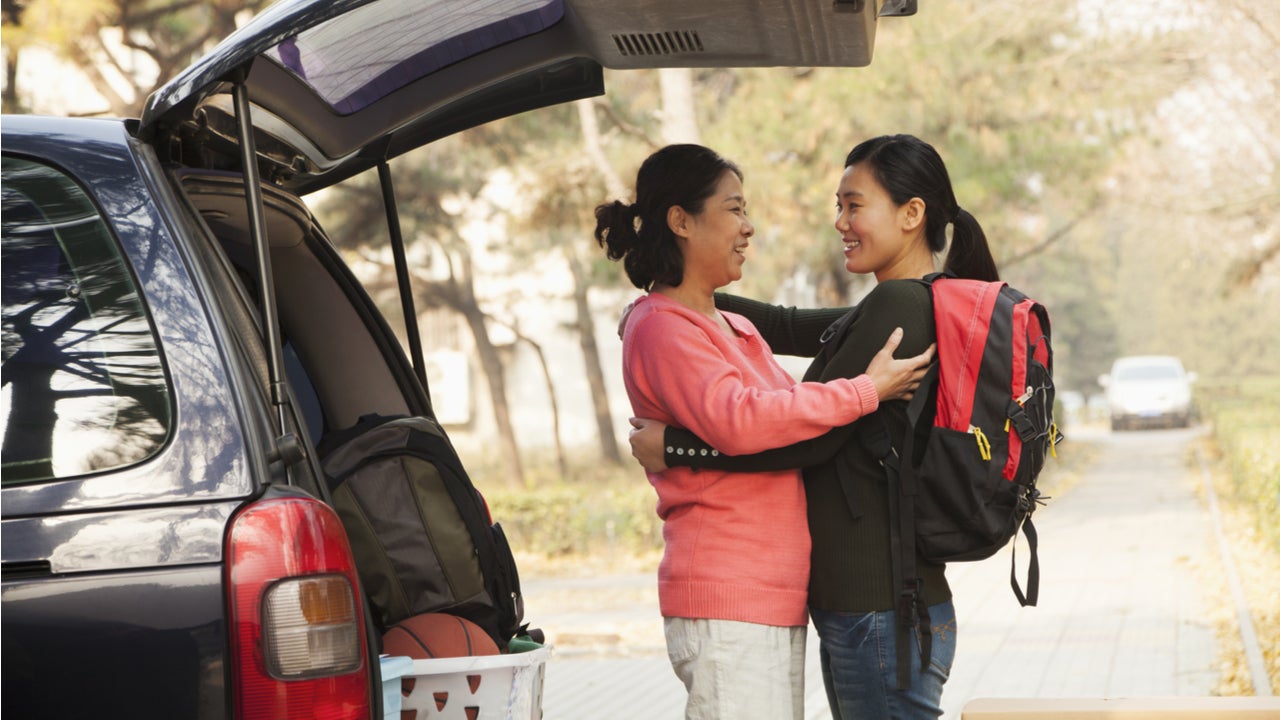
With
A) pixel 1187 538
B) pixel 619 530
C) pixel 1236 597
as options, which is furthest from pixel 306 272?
pixel 1187 538

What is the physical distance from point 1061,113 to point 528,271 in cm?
1120

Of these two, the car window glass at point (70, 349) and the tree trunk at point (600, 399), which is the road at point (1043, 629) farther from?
the tree trunk at point (600, 399)

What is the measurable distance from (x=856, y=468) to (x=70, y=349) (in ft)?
5.40

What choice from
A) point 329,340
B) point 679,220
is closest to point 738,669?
point 679,220

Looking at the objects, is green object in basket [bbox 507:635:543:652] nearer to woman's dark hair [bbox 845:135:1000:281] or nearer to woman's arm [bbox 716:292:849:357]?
woman's arm [bbox 716:292:849:357]

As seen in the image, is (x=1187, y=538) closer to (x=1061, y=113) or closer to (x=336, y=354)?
(x=1061, y=113)

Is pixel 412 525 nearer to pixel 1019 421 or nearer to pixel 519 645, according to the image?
pixel 519 645

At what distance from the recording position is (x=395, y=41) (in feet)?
10.2

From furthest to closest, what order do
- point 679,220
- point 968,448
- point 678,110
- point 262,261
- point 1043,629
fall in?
1. point 678,110
2. point 1043,629
3. point 679,220
4. point 968,448
5. point 262,261

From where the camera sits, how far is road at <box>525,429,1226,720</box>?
26.8 ft

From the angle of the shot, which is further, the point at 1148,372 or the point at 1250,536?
the point at 1148,372

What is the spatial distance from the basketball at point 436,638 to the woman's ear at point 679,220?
1.04m

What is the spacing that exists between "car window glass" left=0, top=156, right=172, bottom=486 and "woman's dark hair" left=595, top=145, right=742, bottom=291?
1228 mm

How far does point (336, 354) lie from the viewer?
3.86 metres
